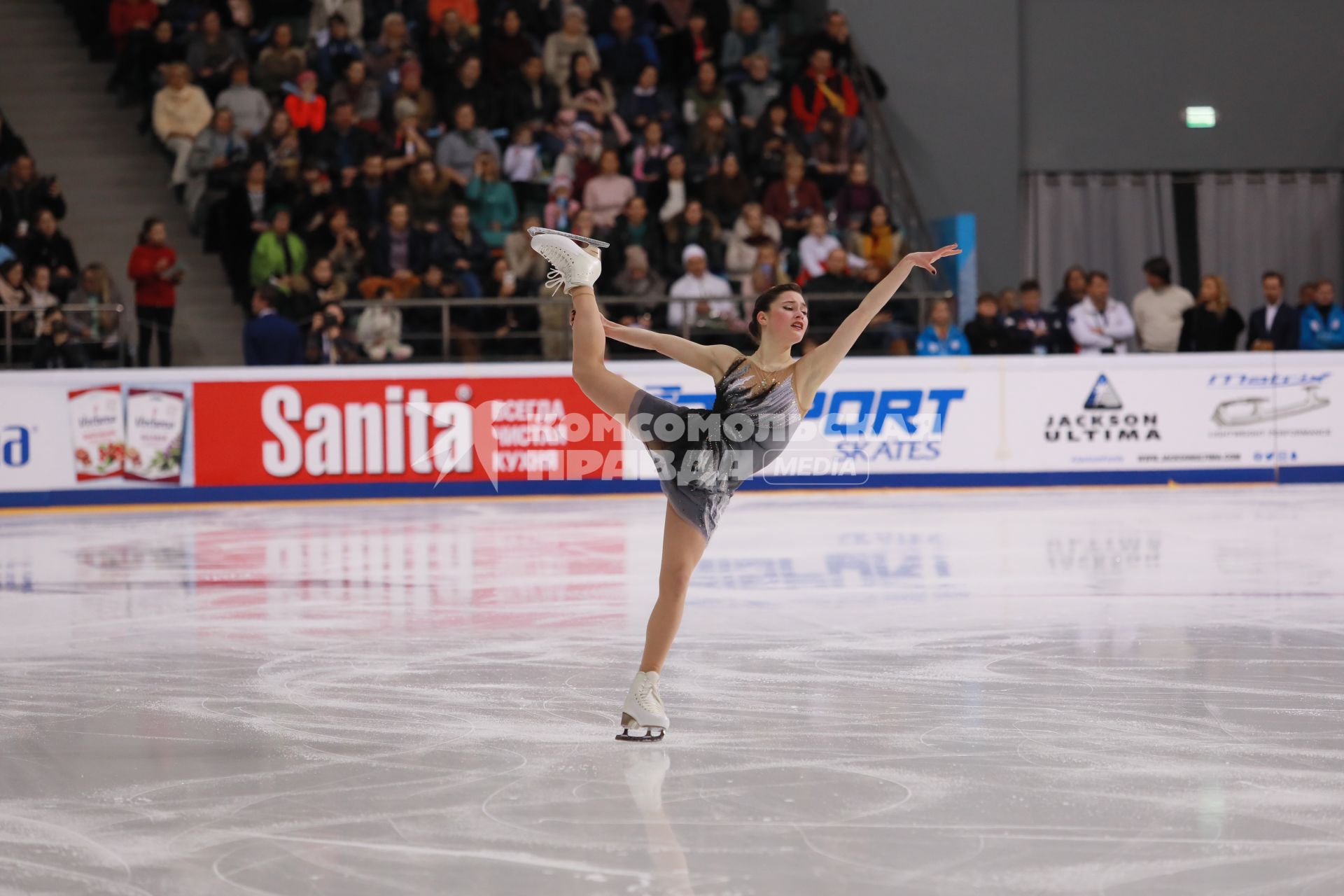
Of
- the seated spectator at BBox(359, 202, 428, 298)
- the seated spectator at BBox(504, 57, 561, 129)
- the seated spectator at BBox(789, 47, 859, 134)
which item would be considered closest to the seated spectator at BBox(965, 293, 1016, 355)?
the seated spectator at BBox(789, 47, 859, 134)

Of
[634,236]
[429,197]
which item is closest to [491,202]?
[429,197]

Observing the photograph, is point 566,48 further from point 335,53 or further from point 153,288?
point 153,288

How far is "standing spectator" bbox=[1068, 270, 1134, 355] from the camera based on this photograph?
1409 cm

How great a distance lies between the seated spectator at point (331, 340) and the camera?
1311 cm

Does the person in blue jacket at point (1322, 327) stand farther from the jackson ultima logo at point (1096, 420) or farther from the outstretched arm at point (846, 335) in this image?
the outstretched arm at point (846, 335)

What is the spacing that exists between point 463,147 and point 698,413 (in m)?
10.8

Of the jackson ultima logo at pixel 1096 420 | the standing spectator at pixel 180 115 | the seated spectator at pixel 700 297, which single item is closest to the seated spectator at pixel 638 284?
the seated spectator at pixel 700 297

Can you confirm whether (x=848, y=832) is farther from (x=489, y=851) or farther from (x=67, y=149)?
(x=67, y=149)

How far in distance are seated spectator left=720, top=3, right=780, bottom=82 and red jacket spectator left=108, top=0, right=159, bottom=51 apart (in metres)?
6.43

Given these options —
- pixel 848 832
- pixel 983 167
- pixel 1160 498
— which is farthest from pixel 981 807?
pixel 983 167

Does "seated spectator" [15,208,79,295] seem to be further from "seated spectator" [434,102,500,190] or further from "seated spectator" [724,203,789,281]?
"seated spectator" [724,203,789,281]

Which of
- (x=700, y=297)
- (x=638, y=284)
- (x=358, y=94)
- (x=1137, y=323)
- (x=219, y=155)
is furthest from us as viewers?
(x=358, y=94)

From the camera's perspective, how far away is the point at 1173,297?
14.3 meters

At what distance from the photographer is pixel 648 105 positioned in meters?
15.8
